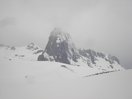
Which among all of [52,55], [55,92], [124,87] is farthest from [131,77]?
[52,55]

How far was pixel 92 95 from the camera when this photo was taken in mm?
8172

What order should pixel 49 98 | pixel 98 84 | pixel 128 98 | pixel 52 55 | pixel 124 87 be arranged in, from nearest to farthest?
pixel 128 98
pixel 124 87
pixel 49 98
pixel 98 84
pixel 52 55

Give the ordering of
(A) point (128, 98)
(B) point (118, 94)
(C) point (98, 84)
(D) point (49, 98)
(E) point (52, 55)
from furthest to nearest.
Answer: (E) point (52, 55)
(C) point (98, 84)
(D) point (49, 98)
(B) point (118, 94)
(A) point (128, 98)

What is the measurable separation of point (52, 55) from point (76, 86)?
622 ft

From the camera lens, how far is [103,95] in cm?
782

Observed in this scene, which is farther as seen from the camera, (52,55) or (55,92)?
(52,55)

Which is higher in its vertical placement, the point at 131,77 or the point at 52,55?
the point at 52,55

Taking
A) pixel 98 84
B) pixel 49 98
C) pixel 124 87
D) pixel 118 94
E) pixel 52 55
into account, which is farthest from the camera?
pixel 52 55

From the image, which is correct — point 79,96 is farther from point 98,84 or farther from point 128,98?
point 128,98

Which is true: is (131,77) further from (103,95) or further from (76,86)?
(76,86)

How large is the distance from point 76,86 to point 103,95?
2597 millimetres

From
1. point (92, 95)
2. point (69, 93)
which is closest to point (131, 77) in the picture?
point (92, 95)

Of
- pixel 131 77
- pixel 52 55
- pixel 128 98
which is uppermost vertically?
pixel 52 55

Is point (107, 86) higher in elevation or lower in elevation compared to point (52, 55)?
lower
